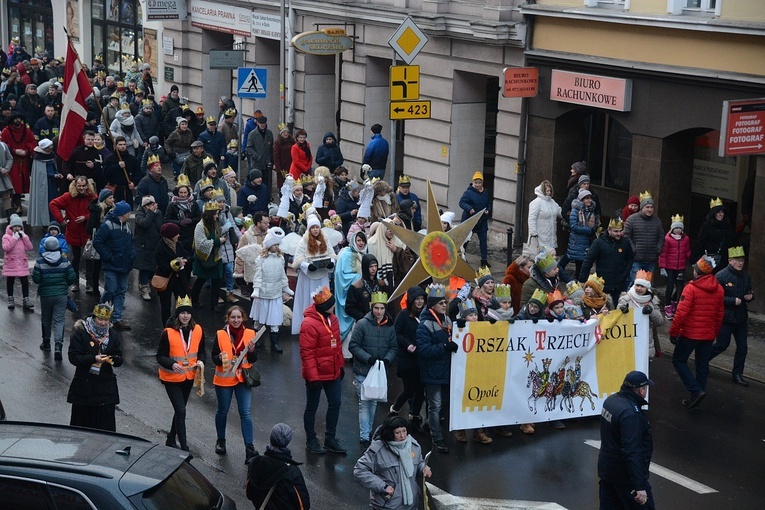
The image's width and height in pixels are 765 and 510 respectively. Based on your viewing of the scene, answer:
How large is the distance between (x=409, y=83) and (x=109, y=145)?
10.4m

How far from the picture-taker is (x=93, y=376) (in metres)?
11.9

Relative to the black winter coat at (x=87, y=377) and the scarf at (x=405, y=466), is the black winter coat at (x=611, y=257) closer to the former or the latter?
the black winter coat at (x=87, y=377)

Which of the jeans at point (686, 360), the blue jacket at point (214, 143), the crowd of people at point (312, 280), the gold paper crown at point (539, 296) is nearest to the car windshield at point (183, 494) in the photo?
the crowd of people at point (312, 280)

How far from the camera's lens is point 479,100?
2430cm

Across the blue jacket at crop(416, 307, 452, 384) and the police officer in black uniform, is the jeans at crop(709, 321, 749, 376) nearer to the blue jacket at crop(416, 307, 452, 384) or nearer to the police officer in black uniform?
the blue jacket at crop(416, 307, 452, 384)

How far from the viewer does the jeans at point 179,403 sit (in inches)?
477

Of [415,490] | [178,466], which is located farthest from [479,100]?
[178,466]

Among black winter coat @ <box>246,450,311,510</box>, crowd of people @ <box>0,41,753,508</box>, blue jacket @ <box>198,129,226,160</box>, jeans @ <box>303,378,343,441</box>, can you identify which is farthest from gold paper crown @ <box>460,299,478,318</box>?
blue jacket @ <box>198,129,226,160</box>

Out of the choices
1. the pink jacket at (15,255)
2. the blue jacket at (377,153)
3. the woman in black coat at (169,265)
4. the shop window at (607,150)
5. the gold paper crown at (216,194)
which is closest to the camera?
the woman in black coat at (169,265)

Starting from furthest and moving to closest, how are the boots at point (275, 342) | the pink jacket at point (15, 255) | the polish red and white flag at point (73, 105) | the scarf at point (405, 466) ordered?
1. the polish red and white flag at point (73, 105)
2. the pink jacket at point (15, 255)
3. the boots at point (275, 342)
4. the scarf at point (405, 466)

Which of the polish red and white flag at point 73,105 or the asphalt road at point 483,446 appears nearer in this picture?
the asphalt road at point 483,446

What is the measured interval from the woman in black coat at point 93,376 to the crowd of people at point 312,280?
2 centimetres

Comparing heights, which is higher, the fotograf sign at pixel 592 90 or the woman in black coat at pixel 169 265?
the fotograf sign at pixel 592 90

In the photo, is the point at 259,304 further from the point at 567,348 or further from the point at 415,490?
the point at 415,490
